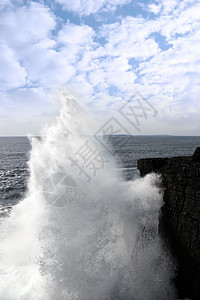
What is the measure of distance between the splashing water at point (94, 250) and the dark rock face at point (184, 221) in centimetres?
42

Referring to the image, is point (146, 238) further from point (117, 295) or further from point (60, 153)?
point (60, 153)

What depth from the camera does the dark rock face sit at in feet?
20.8

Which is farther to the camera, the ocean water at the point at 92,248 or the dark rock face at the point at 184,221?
the ocean water at the point at 92,248

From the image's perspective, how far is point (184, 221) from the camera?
22.4 ft

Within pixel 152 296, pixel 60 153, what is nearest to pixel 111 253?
pixel 152 296

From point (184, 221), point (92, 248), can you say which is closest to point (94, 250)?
point (92, 248)

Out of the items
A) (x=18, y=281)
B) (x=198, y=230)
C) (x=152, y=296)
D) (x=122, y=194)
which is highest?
(x=122, y=194)

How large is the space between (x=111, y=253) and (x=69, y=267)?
1.61m

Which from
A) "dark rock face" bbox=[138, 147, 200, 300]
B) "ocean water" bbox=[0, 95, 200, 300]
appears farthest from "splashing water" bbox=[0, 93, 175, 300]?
"dark rock face" bbox=[138, 147, 200, 300]

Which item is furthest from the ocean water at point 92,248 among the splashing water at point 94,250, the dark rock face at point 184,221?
the dark rock face at point 184,221

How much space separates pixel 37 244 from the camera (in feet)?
32.3

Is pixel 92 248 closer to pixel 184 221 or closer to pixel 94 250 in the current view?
pixel 94 250

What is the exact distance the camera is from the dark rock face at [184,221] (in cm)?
633

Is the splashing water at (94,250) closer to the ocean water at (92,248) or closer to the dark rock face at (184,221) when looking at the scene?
the ocean water at (92,248)
